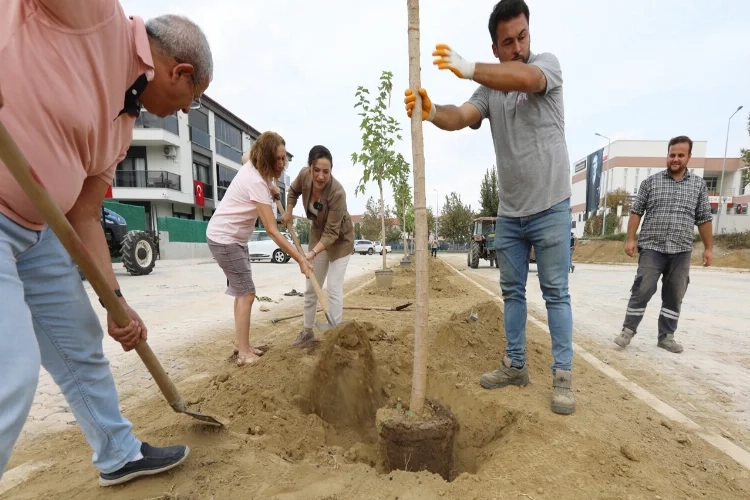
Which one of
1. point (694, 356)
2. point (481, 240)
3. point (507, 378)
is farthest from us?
point (481, 240)

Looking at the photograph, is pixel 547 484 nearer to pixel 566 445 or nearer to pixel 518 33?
pixel 566 445

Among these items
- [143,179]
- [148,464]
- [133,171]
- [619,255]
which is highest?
[133,171]

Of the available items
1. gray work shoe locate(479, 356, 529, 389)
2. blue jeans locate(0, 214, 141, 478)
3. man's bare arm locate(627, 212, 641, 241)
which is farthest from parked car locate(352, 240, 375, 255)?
blue jeans locate(0, 214, 141, 478)

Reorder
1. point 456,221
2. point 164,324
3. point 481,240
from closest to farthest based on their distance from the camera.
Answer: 1. point 164,324
2. point 481,240
3. point 456,221

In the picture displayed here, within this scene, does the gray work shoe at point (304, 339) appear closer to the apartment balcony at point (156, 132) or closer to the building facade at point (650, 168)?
the apartment balcony at point (156, 132)

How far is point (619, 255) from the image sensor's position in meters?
27.8

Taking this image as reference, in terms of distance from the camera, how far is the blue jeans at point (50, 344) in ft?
3.39

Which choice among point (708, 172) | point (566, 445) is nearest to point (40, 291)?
point (566, 445)

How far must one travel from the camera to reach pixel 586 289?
945cm

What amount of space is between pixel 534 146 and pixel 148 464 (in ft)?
8.69

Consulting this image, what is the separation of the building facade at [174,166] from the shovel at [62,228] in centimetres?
2425

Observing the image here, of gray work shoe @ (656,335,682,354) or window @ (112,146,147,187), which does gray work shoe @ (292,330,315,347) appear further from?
window @ (112,146,147,187)

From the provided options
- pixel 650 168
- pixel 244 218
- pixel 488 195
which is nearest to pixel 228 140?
pixel 488 195

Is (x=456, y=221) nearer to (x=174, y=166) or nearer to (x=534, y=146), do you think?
(x=174, y=166)
